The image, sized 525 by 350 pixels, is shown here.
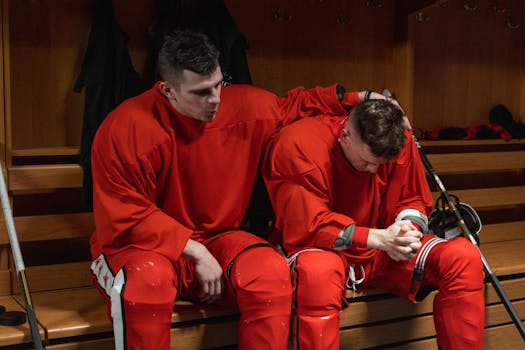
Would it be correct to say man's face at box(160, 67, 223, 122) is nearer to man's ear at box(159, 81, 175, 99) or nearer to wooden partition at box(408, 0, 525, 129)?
man's ear at box(159, 81, 175, 99)

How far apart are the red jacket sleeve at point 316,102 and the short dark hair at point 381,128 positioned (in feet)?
1.22

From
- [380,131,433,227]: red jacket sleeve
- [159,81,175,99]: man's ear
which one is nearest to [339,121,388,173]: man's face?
[380,131,433,227]: red jacket sleeve

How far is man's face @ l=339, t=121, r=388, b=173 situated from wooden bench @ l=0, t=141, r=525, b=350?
19.0 inches

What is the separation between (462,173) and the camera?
380 cm

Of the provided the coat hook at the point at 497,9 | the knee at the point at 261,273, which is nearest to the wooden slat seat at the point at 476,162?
the coat hook at the point at 497,9

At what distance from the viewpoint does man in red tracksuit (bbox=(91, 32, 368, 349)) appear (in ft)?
7.04

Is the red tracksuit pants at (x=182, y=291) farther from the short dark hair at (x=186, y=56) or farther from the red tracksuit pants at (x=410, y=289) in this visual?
the short dark hair at (x=186, y=56)

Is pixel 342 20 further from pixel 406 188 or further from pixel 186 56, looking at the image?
pixel 186 56

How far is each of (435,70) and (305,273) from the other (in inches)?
75.7

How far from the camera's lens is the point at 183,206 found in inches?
97.9

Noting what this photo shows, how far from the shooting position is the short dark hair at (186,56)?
2.24m

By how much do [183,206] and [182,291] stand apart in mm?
276

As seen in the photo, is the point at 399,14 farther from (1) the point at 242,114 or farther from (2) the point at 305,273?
(2) the point at 305,273

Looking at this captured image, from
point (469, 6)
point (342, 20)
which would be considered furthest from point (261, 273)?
point (469, 6)
